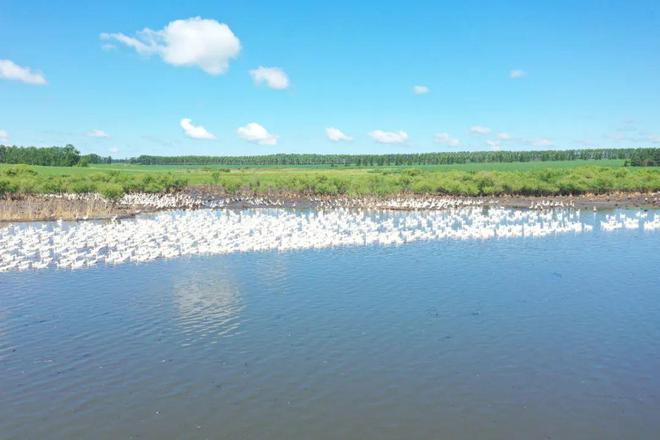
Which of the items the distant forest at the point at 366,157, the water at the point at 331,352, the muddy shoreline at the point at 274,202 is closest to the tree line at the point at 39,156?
the distant forest at the point at 366,157

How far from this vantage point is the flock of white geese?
26.0 metres

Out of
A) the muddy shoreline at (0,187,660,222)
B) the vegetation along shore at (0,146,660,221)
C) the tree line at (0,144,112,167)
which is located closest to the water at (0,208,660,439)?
the muddy shoreline at (0,187,660,222)

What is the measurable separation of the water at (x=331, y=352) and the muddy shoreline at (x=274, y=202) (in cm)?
2147

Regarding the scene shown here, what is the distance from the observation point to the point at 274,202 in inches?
2180

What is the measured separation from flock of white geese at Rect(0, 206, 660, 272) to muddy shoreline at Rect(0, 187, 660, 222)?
4.12 meters

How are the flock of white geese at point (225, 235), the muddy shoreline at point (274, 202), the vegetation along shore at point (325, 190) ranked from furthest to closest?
the vegetation along shore at point (325, 190), the muddy shoreline at point (274, 202), the flock of white geese at point (225, 235)

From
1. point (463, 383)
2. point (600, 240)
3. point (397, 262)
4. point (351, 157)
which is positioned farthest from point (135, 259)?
point (351, 157)

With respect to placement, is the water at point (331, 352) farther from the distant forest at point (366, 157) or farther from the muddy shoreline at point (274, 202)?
the distant forest at point (366, 157)

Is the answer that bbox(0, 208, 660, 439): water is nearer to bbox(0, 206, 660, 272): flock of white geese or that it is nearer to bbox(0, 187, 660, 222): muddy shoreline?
bbox(0, 206, 660, 272): flock of white geese

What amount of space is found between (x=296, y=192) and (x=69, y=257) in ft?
126

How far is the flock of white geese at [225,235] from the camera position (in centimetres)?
2605

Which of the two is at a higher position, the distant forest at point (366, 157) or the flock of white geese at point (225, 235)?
the distant forest at point (366, 157)

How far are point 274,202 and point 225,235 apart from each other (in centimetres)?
2436

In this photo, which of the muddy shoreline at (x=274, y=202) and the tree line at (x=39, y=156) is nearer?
the muddy shoreline at (x=274, y=202)
